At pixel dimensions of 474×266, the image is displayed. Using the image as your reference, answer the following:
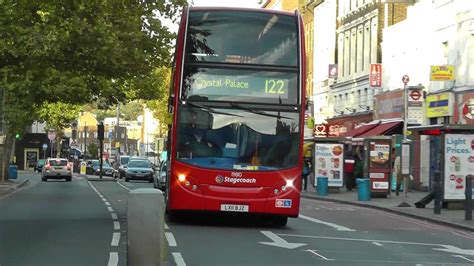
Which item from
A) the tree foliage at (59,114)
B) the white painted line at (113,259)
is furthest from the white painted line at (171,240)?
the tree foliage at (59,114)

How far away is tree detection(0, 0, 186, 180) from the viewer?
20.5 m

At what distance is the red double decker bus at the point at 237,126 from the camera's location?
16297 millimetres

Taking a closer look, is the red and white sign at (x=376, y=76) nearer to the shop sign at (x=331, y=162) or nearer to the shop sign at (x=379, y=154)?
the shop sign at (x=331, y=162)

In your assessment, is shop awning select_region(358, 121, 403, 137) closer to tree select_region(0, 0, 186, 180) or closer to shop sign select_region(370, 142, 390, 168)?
shop sign select_region(370, 142, 390, 168)

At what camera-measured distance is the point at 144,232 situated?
966 cm

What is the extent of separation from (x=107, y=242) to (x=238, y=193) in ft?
10.7

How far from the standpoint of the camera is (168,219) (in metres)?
A: 18.8

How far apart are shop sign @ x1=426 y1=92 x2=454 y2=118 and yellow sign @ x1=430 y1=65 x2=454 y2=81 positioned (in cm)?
106

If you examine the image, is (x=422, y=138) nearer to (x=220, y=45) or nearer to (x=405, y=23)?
(x=405, y=23)

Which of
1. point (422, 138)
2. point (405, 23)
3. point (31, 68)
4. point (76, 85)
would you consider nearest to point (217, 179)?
point (31, 68)

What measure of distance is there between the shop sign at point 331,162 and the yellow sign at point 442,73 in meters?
5.02

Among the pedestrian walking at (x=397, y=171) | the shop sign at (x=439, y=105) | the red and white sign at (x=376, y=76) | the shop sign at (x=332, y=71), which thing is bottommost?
the pedestrian walking at (x=397, y=171)

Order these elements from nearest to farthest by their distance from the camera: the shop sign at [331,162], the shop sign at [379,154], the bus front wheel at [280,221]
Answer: the bus front wheel at [280,221] < the shop sign at [379,154] < the shop sign at [331,162]

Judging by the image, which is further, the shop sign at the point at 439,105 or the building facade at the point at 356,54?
the building facade at the point at 356,54
